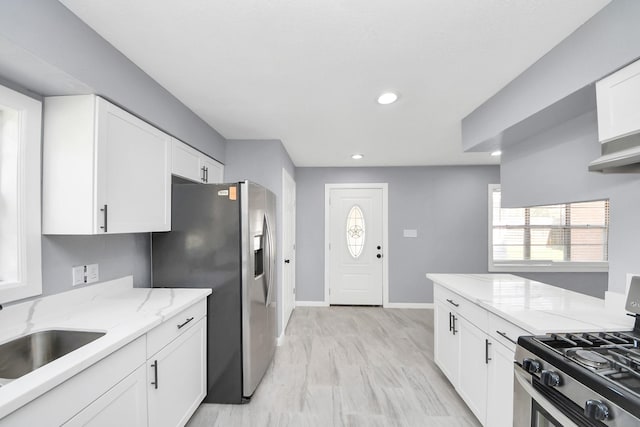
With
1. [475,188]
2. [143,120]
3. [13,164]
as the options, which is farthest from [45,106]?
[475,188]

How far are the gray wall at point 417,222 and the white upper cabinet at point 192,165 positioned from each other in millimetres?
1978

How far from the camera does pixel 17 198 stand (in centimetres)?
137

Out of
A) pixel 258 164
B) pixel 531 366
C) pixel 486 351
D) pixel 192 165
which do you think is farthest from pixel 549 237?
pixel 192 165

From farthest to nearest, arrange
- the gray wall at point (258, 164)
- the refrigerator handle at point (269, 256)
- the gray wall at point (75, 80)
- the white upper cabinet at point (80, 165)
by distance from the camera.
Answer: the gray wall at point (258, 164) < the refrigerator handle at point (269, 256) < the white upper cabinet at point (80, 165) < the gray wall at point (75, 80)

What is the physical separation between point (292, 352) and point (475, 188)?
3905 millimetres

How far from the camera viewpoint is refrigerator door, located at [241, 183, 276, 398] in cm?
214

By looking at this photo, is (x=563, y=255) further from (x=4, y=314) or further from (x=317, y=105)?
(x=4, y=314)

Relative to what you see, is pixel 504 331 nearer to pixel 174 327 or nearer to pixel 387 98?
pixel 387 98

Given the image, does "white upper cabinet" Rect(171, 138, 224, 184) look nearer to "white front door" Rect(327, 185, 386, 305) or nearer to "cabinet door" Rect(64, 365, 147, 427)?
"cabinet door" Rect(64, 365, 147, 427)

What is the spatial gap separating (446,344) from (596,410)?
5.19ft

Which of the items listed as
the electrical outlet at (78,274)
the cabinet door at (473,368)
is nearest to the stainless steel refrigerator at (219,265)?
the electrical outlet at (78,274)

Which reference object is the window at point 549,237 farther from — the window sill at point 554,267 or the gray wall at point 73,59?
the gray wall at point 73,59

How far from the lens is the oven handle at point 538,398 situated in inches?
39.5

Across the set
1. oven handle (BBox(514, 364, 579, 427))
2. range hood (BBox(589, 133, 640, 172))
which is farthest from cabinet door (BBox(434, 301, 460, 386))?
range hood (BBox(589, 133, 640, 172))
